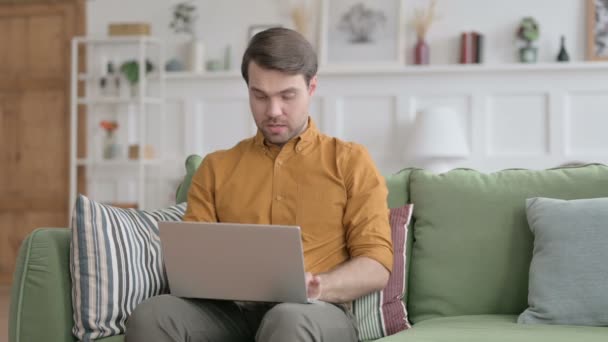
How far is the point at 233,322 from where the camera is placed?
221 centimetres

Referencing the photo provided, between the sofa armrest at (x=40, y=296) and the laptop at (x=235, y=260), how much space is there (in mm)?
348

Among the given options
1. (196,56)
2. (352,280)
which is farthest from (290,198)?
(196,56)

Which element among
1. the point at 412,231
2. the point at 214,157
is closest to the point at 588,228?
the point at 412,231

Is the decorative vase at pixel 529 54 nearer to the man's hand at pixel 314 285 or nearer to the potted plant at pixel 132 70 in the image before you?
the potted plant at pixel 132 70

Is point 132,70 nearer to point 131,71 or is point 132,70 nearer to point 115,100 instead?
point 131,71

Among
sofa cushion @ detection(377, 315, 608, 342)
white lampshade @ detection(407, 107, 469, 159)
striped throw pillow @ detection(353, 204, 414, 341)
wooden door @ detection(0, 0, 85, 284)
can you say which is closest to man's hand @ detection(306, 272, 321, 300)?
sofa cushion @ detection(377, 315, 608, 342)

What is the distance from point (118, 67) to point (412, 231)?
4.19 meters

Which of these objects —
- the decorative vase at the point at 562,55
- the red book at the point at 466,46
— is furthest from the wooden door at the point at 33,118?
the decorative vase at the point at 562,55

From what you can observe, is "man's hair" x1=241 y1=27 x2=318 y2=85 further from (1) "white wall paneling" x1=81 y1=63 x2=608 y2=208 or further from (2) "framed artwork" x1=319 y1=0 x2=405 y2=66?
(2) "framed artwork" x1=319 y1=0 x2=405 y2=66

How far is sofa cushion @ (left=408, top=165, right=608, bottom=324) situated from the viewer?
2.46 meters

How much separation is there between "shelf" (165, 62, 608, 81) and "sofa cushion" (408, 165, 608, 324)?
311 centimetres

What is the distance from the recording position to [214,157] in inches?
97.7

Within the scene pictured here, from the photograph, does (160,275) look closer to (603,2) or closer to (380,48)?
(380,48)

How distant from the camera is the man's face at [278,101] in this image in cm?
231
